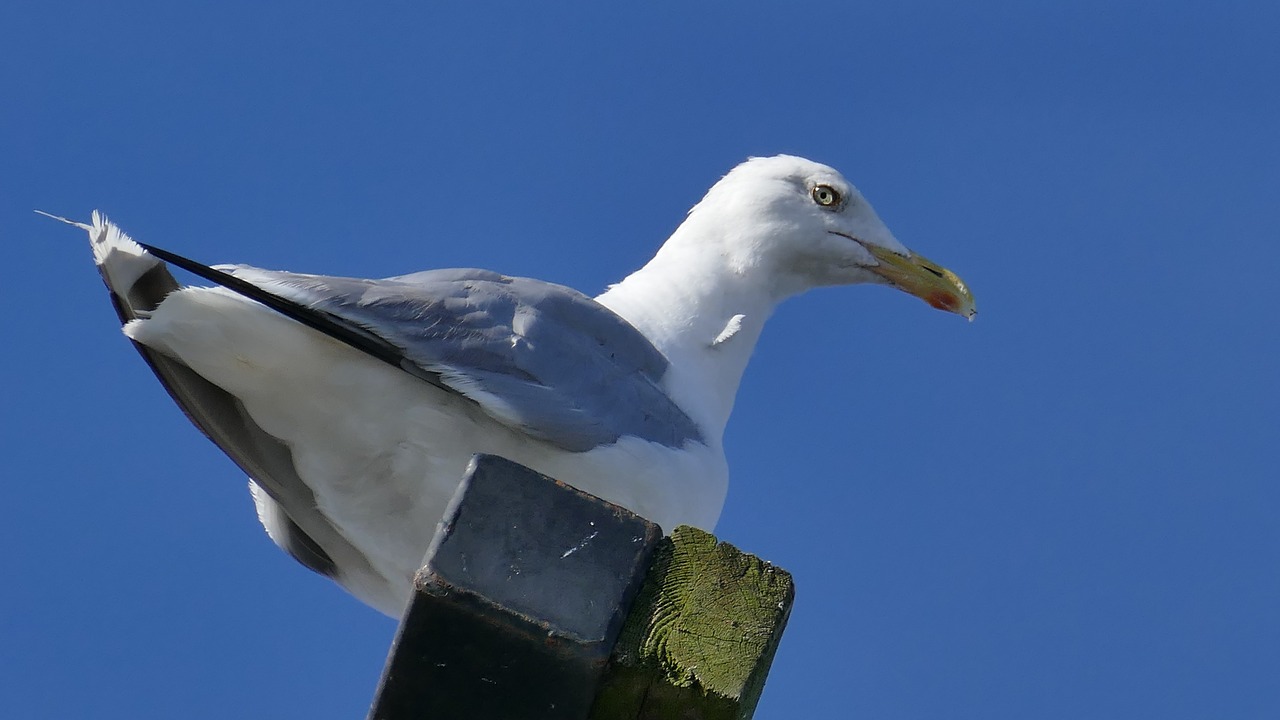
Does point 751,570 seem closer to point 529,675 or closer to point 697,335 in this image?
point 529,675

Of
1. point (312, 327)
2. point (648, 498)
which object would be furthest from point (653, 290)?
point (312, 327)

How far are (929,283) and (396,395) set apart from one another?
2.99 meters

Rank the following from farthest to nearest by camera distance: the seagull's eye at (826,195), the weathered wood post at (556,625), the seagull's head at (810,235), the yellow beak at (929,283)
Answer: the yellow beak at (929,283)
the seagull's eye at (826,195)
the seagull's head at (810,235)
the weathered wood post at (556,625)

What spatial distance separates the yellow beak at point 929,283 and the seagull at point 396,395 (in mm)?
1573

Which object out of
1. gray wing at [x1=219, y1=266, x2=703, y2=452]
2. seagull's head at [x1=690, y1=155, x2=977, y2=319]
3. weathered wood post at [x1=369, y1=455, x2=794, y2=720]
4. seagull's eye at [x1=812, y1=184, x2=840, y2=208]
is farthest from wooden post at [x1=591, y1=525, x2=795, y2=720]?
seagull's eye at [x1=812, y1=184, x2=840, y2=208]

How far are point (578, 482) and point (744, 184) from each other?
2.34 m

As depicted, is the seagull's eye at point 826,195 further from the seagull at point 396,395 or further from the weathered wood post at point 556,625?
the weathered wood post at point 556,625

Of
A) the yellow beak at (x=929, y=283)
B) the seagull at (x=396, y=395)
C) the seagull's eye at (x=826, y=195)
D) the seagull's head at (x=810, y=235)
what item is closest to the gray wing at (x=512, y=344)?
the seagull at (x=396, y=395)

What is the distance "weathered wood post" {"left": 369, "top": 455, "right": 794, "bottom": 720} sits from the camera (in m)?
2.54

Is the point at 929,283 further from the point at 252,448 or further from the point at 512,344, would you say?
the point at 252,448

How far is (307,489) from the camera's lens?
506 cm

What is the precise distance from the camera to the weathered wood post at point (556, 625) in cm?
254

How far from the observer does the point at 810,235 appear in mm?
6562

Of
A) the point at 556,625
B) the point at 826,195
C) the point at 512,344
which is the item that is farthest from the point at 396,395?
the point at 826,195
